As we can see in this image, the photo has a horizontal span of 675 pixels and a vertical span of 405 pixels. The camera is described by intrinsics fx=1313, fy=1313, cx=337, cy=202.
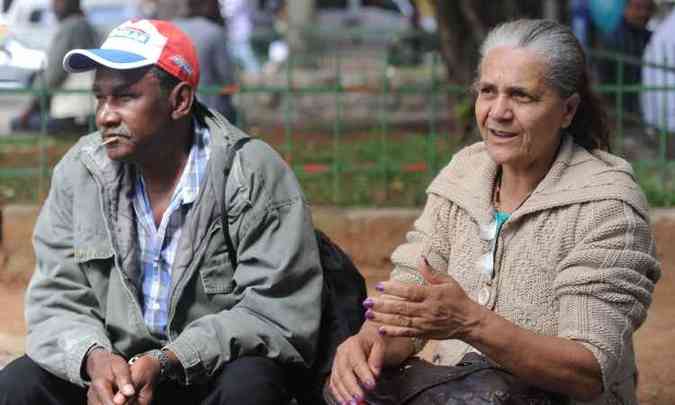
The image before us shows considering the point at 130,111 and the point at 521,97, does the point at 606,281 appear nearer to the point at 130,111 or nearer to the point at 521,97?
the point at 521,97

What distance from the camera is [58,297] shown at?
377 cm

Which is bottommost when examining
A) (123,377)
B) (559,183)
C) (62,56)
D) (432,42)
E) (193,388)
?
(432,42)

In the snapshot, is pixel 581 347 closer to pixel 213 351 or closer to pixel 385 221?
pixel 213 351

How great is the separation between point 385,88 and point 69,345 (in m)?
4.59

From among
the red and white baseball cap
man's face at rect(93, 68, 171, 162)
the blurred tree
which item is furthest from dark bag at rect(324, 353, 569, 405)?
the blurred tree

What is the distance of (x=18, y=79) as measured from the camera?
10930 mm

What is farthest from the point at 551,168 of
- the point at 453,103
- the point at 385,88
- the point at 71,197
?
the point at 453,103

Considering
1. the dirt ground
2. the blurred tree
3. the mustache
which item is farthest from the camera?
the blurred tree

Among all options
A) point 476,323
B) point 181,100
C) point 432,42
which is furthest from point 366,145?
point 476,323

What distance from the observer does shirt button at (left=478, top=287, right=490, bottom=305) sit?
3.33 m

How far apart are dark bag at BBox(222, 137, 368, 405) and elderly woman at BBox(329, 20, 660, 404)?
35 cm

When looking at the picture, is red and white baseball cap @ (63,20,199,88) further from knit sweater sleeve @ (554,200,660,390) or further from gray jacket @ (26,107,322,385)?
knit sweater sleeve @ (554,200,660,390)

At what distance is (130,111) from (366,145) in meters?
6.59

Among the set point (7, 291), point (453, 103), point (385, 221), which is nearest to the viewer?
point (7, 291)
